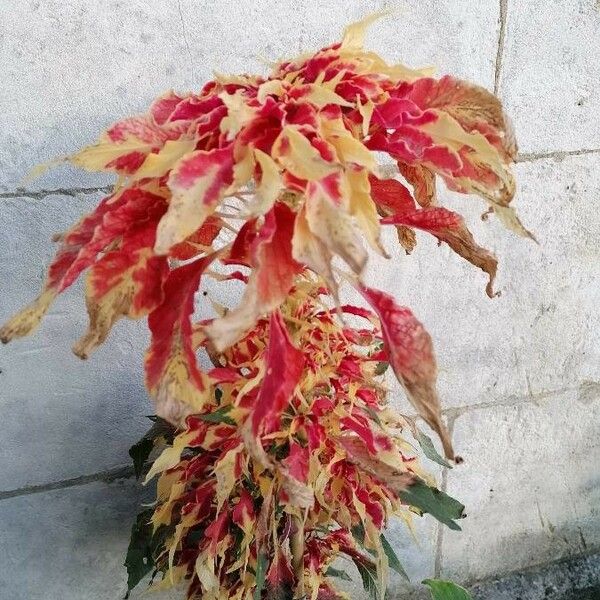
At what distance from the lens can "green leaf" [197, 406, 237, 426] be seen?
2.28 feet

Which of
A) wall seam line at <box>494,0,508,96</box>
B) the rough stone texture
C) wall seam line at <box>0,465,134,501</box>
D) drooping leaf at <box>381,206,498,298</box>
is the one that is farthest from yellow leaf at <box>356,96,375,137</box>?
the rough stone texture

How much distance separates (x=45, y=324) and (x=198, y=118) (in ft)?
1.80

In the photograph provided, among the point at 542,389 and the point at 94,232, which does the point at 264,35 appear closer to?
the point at 94,232

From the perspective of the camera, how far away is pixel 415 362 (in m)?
0.51

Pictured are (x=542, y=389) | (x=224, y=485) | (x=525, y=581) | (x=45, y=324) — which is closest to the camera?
(x=224, y=485)

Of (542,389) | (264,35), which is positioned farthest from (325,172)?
(542,389)

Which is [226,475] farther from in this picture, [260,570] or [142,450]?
[142,450]

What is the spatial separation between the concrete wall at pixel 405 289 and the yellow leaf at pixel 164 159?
1.41 feet

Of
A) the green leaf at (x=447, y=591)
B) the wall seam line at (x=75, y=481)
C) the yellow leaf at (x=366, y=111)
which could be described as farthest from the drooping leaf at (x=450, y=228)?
the wall seam line at (x=75, y=481)

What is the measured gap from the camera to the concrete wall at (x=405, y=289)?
2.87 ft

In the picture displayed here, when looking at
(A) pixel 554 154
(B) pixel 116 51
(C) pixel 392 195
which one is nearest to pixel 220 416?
(C) pixel 392 195

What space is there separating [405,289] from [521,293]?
9.0 inches

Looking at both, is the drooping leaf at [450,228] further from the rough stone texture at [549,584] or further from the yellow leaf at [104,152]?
the rough stone texture at [549,584]

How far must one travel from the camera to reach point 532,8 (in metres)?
1.00
